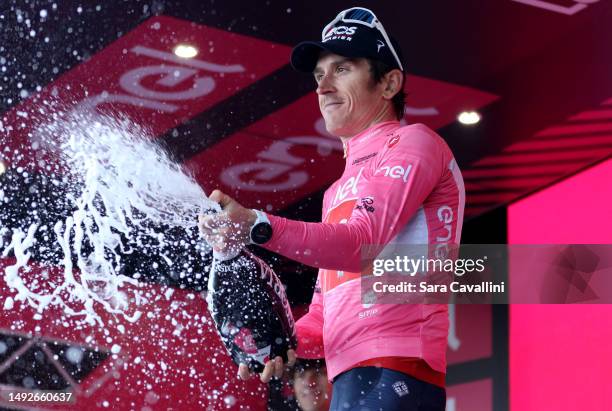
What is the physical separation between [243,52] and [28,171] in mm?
2218

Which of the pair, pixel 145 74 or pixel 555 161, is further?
pixel 555 161

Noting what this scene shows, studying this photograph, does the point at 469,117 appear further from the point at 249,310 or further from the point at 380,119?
the point at 249,310

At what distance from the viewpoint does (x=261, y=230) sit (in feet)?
5.37

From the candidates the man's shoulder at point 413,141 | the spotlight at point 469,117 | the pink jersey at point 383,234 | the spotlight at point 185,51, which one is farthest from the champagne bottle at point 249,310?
the spotlight at point 469,117

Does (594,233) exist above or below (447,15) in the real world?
below

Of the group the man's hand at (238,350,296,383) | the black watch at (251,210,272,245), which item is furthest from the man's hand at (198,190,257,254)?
the man's hand at (238,350,296,383)

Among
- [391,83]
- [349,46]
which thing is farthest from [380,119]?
[349,46]

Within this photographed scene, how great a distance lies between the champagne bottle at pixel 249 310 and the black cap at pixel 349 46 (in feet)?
1.83

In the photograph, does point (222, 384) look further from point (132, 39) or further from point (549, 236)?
point (132, 39)

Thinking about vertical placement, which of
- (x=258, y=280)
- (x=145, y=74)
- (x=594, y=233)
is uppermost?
(x=145, y=74)

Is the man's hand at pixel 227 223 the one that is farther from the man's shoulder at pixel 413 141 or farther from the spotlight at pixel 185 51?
the spotlight at pixel 185 51

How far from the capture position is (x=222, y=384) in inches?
313

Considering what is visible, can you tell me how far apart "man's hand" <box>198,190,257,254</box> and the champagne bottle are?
159 mm

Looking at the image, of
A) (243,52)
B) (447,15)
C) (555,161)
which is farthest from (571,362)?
(243,52)
